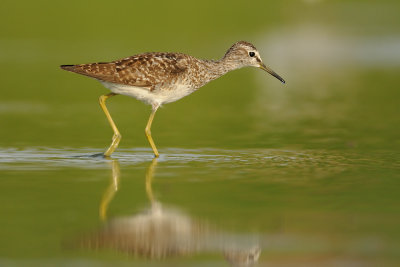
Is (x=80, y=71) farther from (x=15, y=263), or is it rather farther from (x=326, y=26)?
(x=326, y=26)

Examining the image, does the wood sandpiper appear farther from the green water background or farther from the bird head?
the green water background

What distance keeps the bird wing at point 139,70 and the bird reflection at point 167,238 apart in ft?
15.8

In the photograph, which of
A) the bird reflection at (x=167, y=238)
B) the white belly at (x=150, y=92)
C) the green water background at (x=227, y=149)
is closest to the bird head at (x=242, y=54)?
the white belly at (x=150, y=92)

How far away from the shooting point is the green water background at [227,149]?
9.45 meters

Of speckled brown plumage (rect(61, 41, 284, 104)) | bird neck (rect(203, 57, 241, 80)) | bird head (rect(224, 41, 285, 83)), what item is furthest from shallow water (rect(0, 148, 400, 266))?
bird head (rect(224, 41, 285, 83))

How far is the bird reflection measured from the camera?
28.6 feet

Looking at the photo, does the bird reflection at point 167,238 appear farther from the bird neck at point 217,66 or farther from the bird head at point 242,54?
the bird head at point 242,54

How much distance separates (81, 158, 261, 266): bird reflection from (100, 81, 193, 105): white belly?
4.90m

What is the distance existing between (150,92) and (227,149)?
5.63 feet

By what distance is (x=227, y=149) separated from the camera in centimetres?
1562

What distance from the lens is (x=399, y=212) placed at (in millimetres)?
10547

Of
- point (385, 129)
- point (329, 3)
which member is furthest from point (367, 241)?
point (329, 3)

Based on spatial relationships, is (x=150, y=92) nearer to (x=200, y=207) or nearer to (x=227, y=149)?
(x=227, y=149)

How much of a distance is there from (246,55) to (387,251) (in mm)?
8396
